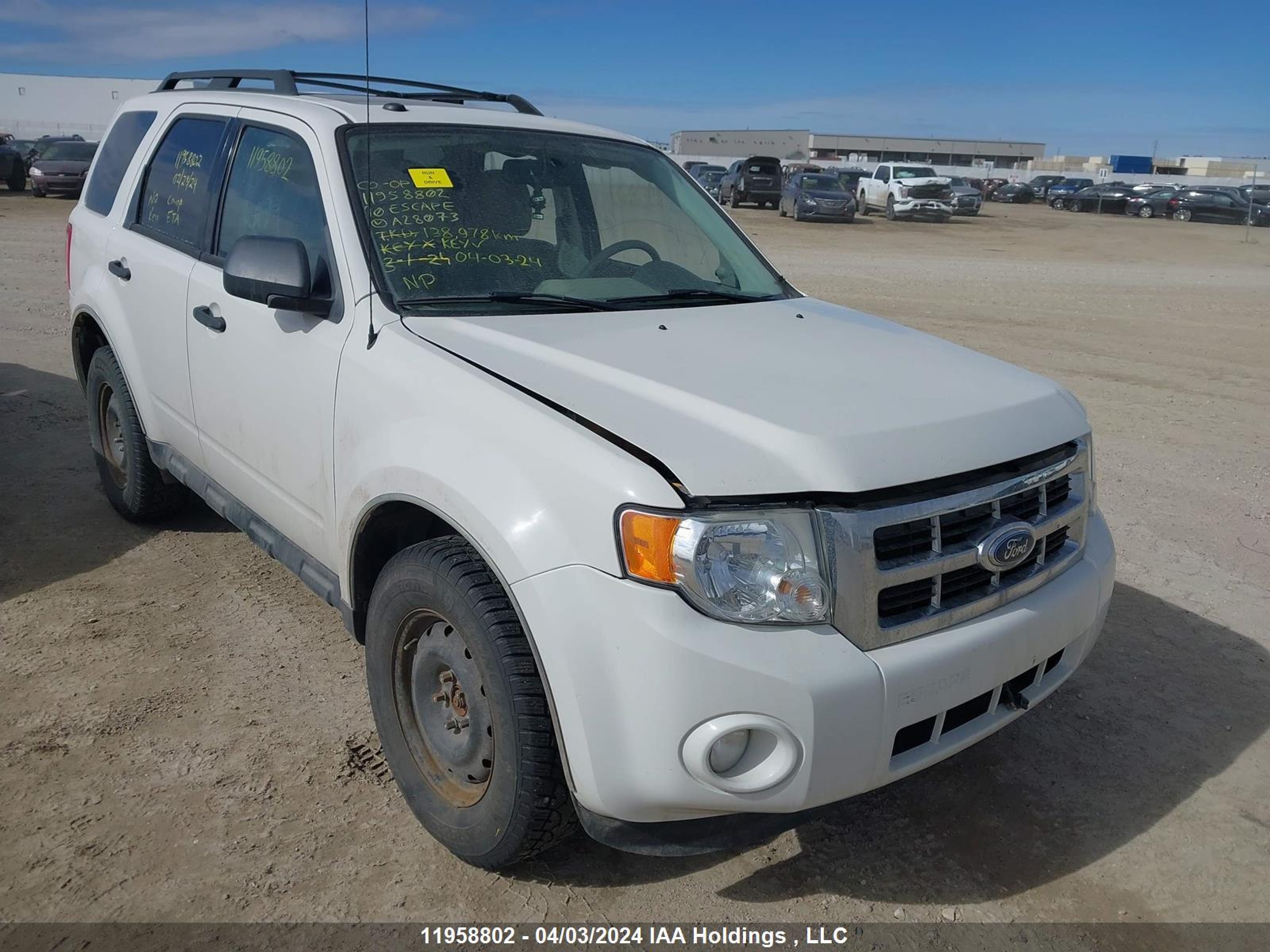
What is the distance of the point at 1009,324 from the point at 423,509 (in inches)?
441

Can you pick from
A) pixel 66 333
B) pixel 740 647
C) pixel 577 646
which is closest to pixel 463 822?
pixel 577 646

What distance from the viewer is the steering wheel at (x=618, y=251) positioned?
356 cm

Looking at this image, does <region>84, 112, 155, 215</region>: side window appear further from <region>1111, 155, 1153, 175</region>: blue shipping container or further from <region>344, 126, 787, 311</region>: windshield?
<region>1111, 155, 1153, 175</region>: blue shipping container

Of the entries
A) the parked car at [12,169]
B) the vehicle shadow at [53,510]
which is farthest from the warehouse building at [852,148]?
the vehicle shadow at [53,510]

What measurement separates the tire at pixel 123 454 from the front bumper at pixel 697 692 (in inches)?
122

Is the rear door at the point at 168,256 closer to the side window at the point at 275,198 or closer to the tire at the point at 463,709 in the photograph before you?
the side window at the point at 275,198

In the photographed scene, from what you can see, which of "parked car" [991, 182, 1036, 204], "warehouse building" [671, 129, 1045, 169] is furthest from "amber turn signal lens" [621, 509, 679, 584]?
"warehouse building" [671, 129, 1045, 169]

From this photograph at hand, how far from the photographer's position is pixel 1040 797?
318 cm

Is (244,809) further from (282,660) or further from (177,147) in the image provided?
(177,147)

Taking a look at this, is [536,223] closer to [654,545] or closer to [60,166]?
[654,545]

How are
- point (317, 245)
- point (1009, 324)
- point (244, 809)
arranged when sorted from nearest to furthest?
1. point (244, 809)
2. point (317, 245)
3. point (1009, 324)

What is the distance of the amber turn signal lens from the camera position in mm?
2172

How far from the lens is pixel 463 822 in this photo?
2.67m

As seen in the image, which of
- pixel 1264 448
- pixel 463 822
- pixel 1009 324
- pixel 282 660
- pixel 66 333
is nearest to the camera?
pixel 463 822
